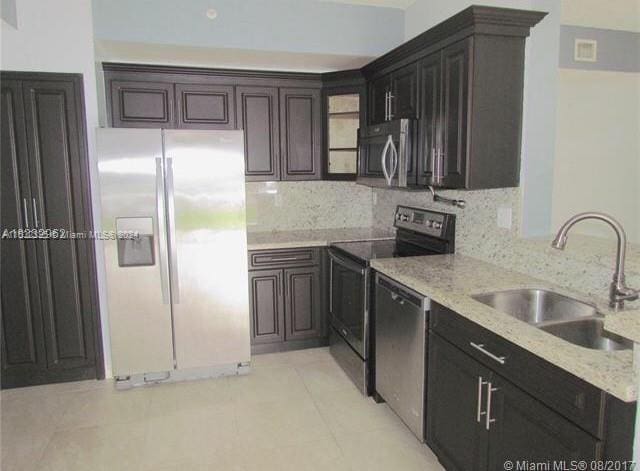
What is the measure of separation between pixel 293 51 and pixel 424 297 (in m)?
2.21

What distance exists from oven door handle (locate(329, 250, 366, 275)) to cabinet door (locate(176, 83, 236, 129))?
139 centimetres

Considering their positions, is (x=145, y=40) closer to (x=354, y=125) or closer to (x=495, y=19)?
(x=354, y=125)

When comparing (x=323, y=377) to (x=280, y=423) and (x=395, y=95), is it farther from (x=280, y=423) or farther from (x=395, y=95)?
(x=395, y=95)

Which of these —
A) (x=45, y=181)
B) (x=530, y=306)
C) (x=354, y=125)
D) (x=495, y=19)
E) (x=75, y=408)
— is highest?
(x=495, y=19)

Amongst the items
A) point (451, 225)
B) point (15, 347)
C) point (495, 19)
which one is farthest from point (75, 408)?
point (495, 19)

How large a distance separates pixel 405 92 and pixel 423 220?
0.91 meters

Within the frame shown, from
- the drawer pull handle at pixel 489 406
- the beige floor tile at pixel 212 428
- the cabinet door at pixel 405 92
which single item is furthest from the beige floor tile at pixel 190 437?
the cabinet door at pixel 405 92

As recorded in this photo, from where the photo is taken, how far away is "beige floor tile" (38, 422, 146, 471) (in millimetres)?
2314

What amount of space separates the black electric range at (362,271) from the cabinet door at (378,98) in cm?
74

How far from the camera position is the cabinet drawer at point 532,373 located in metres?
1.28

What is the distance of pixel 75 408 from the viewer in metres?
2.89

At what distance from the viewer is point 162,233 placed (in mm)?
3025

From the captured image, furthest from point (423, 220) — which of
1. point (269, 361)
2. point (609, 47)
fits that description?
point (609, 47)

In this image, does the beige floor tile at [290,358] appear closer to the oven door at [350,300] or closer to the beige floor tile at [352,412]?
the oven door at [350,300]
